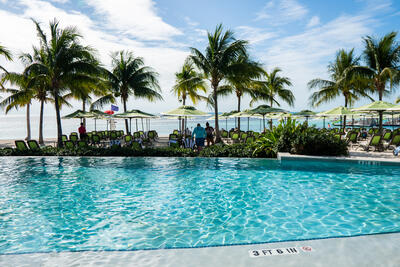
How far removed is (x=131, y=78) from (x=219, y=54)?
22.8 ft

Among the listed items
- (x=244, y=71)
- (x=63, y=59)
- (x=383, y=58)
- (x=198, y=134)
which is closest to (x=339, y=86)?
(x=383, y=58)

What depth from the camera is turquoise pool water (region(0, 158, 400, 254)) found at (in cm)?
455

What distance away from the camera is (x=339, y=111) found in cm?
1605

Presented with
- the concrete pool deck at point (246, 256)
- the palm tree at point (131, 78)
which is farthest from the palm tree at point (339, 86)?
the concrete pool deck at point (246, 256)

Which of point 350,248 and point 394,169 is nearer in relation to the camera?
point 350,248

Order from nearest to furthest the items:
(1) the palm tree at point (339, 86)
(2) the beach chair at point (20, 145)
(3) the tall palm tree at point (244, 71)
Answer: (2) the beach chair at point (20, 145) < (3) the tall palm tree at point (244, 71) < (1) the palm tree at point (339, 86)

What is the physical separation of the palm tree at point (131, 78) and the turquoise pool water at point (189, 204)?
32.7 feet

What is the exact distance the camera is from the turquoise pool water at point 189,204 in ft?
14.9

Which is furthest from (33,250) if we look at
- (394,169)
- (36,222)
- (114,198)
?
(394,169)

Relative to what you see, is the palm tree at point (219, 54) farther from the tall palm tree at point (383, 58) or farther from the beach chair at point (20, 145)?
the beach chair at point (20, 145)

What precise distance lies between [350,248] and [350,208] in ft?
7.79

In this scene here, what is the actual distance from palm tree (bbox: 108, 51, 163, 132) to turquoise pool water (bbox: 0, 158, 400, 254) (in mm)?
9958

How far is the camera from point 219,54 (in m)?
16.0

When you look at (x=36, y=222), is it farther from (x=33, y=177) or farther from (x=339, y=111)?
(x=339, y=111)
